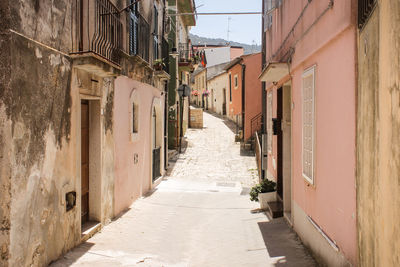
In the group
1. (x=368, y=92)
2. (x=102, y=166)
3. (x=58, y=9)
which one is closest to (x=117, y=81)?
(x=102, y=166)

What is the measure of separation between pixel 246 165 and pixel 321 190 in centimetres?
1211

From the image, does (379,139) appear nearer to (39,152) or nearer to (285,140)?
(39,152)

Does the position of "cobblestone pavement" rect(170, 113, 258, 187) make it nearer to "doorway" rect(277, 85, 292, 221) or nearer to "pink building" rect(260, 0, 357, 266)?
"doorway" rect(277, 85, 292, 221)

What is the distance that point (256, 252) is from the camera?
641 centimetres

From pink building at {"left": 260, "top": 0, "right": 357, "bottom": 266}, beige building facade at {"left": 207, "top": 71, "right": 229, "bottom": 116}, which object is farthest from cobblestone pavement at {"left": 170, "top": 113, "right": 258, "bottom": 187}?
beige building facade at {"left": 207, "top": 71, "right": 229, "bottom": 116}

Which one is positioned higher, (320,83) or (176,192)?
(320,83)

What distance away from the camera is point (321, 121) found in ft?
17.7

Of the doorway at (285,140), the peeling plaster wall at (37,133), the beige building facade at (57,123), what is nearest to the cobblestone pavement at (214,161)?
the doorway at (285,140)

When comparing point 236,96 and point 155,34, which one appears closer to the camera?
point 155,34

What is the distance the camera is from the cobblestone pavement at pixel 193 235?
5.91 meters

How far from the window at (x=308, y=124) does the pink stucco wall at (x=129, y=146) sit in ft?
13.7

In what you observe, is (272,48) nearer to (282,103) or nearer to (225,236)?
(282,103)

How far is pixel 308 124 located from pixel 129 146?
4977mm

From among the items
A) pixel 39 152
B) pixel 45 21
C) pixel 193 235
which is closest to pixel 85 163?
pixel 39 152
